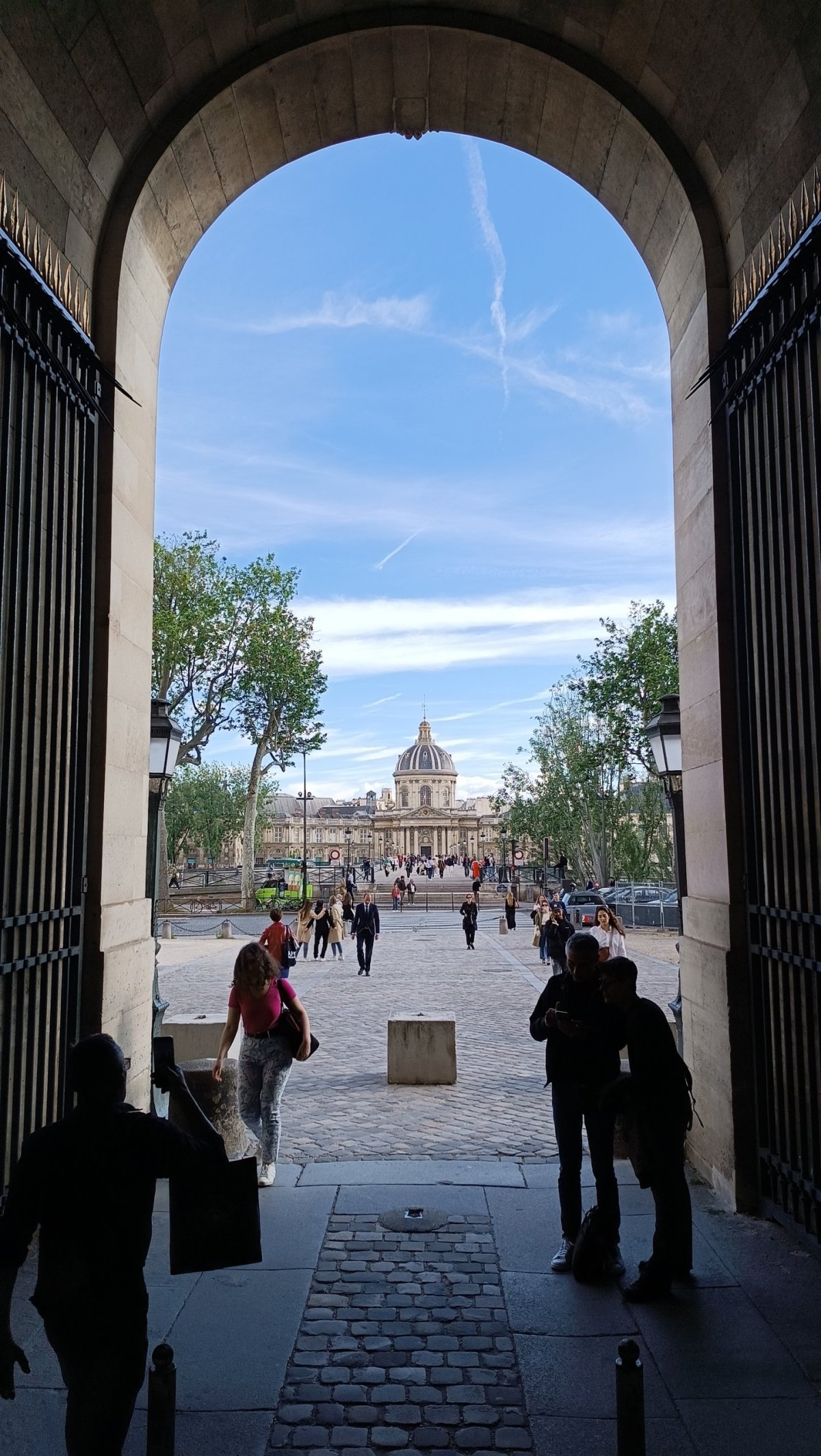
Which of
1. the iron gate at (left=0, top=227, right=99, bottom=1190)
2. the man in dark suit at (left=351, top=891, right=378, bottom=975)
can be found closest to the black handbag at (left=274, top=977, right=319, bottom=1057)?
the iron gate at (left=0, top=227, right=99, bottom=1190)

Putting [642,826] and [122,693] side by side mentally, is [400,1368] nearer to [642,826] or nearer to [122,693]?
[122,693]

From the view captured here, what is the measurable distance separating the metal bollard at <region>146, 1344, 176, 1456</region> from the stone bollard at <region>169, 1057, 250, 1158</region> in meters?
4.19

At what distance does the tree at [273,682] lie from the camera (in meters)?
41.0

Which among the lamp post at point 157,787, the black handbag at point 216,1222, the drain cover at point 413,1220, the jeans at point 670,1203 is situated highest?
the lamp post at point 157,787

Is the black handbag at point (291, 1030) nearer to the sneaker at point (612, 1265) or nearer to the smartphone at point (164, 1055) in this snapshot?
the sneaker at point (612, 1265)

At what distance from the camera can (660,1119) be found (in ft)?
16.7

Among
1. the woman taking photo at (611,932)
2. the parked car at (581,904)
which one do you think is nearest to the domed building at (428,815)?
the parked car at (581,904)

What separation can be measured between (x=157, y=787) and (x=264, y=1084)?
2.94 metres

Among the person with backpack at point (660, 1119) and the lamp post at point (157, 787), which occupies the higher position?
the lamp post at point (157, 787)

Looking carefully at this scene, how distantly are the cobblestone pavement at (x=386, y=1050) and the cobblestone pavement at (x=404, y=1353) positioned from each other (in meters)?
2.10

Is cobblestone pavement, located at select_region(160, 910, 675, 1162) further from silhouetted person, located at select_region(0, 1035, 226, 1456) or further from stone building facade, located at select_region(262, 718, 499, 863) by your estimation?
stone building facade, located at select_region(262, 718, 499, 863)

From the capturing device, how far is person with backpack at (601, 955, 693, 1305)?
16.5 ft

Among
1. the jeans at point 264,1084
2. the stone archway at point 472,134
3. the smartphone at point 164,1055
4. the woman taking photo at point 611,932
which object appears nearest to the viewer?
the smartphone at point 164,1055

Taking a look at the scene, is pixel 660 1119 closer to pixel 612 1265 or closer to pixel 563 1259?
pixel 612 1265
